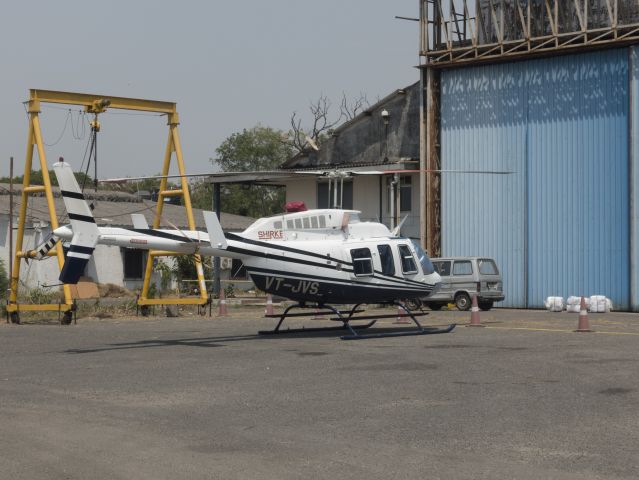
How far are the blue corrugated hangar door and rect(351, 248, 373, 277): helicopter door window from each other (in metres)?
14.3

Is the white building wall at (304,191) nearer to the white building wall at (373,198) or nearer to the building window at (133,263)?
the white building wall at (373,198)

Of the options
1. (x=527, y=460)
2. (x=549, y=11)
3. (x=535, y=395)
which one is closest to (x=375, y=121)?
(x=549, y=11)

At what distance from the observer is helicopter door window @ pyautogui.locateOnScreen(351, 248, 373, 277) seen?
22453 mm

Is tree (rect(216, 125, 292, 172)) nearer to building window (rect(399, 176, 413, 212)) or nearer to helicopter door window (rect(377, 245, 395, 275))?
building window (rect(399, 176, 413, 212))

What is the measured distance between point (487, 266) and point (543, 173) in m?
Answer: 4.21

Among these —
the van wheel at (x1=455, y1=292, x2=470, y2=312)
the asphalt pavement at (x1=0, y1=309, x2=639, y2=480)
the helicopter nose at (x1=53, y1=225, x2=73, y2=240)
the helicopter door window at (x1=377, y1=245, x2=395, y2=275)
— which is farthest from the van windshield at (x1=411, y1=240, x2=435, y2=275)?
the van wheel at (x1=455, y1=292, x2=470, y2=312)

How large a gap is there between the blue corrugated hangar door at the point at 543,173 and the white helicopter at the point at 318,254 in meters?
13.2

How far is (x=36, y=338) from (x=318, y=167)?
77.3 ft

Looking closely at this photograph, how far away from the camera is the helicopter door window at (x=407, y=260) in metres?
23.0

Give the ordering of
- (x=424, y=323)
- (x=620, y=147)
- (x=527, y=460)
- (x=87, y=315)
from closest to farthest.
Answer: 1. (x=527, y=460)
2. (x=424, y=323)
3. (x=87, y=315)
4. (x=620, y=147)

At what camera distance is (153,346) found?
20.2 metres

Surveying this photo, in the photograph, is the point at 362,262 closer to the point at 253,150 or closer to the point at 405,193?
the point at 405,193

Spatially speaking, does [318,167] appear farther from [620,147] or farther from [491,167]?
[620,147]

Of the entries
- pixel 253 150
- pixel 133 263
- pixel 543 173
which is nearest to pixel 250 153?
pixel 253 150
